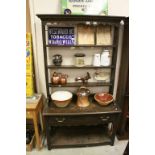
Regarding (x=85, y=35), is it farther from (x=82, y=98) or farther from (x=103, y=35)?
(x=82, y=98)

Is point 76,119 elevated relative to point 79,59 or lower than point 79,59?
lower

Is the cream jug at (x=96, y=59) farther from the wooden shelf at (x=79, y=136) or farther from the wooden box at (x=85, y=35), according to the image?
the wooden shelf at (x=79, y=136)

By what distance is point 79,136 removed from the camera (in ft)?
7.46

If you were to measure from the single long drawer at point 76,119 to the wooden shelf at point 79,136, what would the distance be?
0.36 meters

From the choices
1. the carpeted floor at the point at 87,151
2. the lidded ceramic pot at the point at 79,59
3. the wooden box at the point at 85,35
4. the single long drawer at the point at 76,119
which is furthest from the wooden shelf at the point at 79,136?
the wooden box at the point at 85,35

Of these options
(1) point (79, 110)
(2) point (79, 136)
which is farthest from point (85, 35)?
(2) point (79, 136)

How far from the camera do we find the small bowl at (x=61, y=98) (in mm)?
1974

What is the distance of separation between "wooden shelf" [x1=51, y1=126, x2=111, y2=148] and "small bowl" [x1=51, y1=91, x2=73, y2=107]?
1.81 feet

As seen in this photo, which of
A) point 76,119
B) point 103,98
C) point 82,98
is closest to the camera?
point 76,119

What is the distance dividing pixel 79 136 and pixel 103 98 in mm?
645

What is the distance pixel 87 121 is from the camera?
1.98 metres
